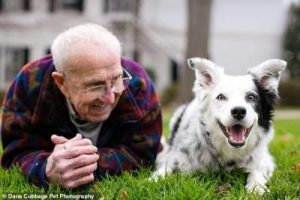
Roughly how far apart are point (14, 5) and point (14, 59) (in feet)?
8.49

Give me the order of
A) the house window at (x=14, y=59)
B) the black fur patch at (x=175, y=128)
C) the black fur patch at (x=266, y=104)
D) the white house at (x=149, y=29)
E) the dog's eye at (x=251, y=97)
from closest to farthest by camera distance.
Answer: the dog's eye at (x=251, y=97), the black fur patch at (x=266, y=104), the black fur patch at (x=175, y=128), the house window at (x=14, y=59), the white house at (x=149, y=29)

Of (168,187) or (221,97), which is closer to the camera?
(168,187)

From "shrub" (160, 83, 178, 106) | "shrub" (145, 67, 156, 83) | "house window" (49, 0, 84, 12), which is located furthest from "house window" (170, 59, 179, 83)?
"house window" (49, 0, 84, 12)

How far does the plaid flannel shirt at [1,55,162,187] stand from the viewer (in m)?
4.44

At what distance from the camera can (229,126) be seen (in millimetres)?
4281

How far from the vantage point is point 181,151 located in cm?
479

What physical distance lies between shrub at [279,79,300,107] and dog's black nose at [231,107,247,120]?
64.5 feet

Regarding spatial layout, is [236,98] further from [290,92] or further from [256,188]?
[290,92]

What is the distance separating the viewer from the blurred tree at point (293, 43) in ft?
88.3

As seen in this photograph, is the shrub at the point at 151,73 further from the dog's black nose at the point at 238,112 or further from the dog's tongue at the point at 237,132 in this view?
the dog's black nose at the point at 238,112

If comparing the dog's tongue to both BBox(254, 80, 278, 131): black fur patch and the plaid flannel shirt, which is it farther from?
the plaid flannel shirt

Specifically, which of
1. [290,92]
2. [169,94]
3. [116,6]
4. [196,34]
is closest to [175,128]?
[196,34]

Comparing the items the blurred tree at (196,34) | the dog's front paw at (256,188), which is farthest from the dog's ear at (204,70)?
the blurred tree at (196,34)

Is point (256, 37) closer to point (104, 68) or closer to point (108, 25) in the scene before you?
point (108, 25)
